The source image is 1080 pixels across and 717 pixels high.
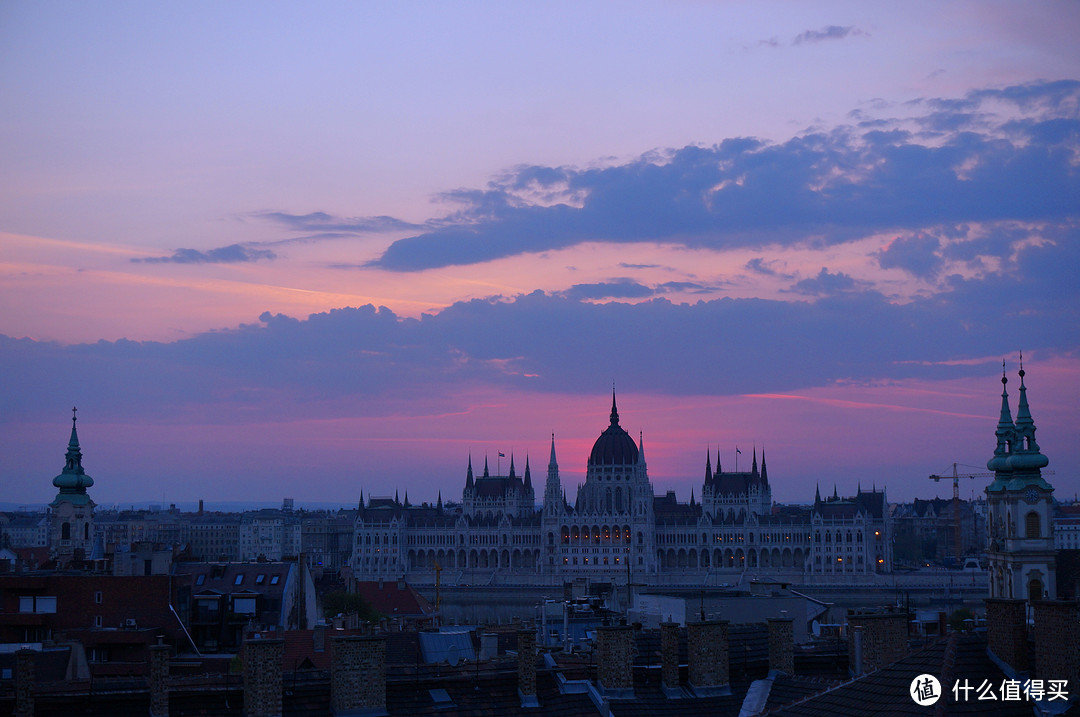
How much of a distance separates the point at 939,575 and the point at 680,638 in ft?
403

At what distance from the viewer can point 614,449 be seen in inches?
7185

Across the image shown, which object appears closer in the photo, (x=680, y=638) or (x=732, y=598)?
(x=680, y=638)

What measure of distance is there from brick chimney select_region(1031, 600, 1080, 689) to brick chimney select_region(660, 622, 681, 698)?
24.8ft

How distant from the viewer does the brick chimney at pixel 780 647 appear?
25.9m

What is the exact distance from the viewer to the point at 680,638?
2844 centimetres

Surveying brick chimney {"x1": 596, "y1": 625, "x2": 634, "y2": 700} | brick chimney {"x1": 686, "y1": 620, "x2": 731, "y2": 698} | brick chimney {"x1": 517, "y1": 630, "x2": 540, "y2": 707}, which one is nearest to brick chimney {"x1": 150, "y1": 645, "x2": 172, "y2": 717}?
brick chimney {"x1": 517, "y1": 630, "x2": 540, "y2": 707}

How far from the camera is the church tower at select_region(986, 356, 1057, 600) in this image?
62.5 meters

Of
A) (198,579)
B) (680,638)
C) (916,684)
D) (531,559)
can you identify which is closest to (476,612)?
(531,559)

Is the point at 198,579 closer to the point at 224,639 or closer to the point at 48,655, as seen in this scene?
the point at 224,639

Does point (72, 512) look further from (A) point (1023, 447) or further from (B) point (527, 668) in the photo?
(B) point (527, 668)
